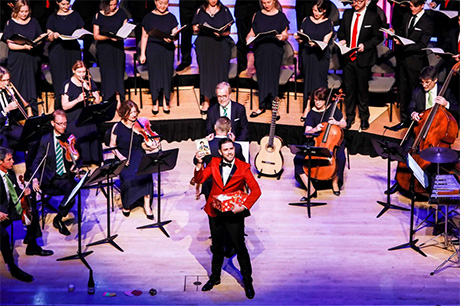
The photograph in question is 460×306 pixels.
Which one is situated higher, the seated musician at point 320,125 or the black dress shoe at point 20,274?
the seated musician at point 320,125

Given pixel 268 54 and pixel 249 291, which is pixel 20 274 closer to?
pixel 249 291

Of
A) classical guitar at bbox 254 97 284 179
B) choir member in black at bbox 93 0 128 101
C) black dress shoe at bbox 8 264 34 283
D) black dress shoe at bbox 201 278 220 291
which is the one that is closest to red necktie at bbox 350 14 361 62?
classical guitar at bbox 254 97 284 179

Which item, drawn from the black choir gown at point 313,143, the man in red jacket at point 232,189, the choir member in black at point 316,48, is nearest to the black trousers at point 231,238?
the man in red jacket at point 232,189

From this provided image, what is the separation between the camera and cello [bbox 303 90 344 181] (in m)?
8.60

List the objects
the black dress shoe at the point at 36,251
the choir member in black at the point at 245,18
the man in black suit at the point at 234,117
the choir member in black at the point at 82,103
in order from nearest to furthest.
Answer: the black dress shoe at the point at 36,251, the man in black suit at the point at 234,117, the choir member in black at the point at 82,103, the choir member in black at the point at 245,18

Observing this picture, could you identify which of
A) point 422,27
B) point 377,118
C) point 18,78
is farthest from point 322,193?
point 18,78

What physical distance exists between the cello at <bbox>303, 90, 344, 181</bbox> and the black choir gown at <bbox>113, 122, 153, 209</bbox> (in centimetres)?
179

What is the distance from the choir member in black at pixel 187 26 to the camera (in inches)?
436

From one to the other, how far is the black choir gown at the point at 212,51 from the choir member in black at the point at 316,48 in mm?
958

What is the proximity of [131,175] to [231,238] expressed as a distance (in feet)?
6.67

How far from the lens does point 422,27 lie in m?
9.72

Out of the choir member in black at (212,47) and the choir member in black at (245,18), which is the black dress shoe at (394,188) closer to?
the choir member in black at (212,47)

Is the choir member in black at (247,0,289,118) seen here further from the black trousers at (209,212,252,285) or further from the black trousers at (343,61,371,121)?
the black trousers at (209,212,252,285)

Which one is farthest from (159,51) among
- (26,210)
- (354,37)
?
(26,210)
